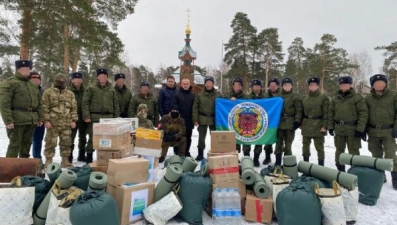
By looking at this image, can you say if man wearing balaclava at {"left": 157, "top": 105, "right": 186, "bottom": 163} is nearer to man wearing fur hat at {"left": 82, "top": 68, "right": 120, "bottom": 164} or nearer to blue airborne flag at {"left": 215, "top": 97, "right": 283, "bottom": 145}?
blue airborne flag at {"left": 215, "top": 97, "right": 283, "bottom": 145}

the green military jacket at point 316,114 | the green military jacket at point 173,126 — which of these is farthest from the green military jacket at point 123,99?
the green military jacket at point 316,114

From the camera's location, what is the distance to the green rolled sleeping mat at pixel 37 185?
3.95 m

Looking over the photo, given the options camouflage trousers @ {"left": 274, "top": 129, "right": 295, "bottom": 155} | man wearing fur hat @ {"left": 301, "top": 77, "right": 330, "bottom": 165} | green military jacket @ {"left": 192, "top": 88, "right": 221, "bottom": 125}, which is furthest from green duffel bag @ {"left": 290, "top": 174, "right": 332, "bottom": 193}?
green military jacket @ {"left": 192, "top": 88, "right": 221, "bottom": 125}

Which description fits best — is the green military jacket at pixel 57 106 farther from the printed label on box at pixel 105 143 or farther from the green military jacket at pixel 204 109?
the green military jacket at pixel 204 109

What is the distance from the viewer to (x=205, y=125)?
7.72 metres

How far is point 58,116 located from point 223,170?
3890 mm

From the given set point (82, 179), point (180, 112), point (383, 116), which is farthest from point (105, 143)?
point (383, 116)

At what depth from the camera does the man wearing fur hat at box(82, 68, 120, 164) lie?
6941mm

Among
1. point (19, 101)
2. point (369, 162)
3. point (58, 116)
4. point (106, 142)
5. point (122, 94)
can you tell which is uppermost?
point (122, 94)

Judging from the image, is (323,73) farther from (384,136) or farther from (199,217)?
(199,217)

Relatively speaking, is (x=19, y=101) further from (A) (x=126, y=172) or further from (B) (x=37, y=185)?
(A) (x=126, y=172)

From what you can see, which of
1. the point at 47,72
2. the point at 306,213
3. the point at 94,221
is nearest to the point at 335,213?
the point at 306,213

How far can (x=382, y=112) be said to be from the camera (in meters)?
5.77

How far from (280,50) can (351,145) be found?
37.2 m
